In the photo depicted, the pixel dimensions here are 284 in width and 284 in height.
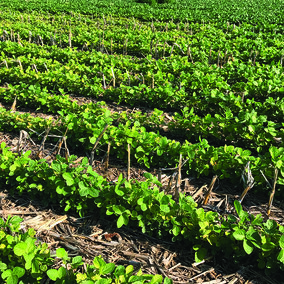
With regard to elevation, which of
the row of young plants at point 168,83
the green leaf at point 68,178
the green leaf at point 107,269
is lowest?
the green leaf at point 107,269

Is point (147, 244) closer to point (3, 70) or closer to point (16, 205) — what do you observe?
point (16, 205)

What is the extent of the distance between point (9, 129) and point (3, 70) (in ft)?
8.55

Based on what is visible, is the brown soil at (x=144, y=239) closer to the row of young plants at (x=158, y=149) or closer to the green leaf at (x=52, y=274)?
the row of young plants at (x=158, y=149)

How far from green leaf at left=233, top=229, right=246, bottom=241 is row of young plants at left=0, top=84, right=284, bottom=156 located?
1616 mm

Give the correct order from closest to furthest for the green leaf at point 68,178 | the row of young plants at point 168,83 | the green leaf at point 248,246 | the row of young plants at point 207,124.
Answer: the green leaf at point 248,246 < the green leaf at point 68,178 < the row of young plants at point 207,124 < the row of young plants at point 168,83

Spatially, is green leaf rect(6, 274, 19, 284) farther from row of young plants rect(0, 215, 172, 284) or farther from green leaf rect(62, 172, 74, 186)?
green leaf rect(62, 172, 74, 186)

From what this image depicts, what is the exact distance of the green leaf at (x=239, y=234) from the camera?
243cm

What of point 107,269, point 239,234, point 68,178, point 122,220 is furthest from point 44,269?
point 239,234

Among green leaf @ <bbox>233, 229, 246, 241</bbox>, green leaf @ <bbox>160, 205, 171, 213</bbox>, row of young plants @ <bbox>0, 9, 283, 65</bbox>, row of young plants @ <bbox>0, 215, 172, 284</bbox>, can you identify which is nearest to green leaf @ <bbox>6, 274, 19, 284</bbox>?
row of young plants @ <bbox>0, 215, 172, 284</bbox>

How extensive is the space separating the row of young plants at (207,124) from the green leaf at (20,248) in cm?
244

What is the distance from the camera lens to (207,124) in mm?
4480

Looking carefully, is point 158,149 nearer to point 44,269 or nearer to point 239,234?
point 239,234

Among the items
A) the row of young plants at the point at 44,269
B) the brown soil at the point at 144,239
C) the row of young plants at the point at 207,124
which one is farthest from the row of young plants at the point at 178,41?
the row of young plants at the point at 44,269

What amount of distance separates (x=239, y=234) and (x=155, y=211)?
0.76m
